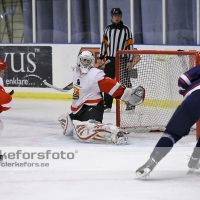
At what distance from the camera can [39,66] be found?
10109 millimetres

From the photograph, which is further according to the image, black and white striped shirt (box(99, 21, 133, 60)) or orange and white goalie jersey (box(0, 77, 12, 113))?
black and white striped shirt (box(99, 21, 133, 60))

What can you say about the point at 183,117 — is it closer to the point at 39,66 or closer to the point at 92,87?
the point at 92,87

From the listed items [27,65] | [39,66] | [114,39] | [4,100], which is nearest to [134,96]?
[4,100]

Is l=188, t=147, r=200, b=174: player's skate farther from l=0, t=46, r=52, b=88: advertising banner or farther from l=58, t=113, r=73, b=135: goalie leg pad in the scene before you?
l=0, t=46, r=52, b=88: advertising banner

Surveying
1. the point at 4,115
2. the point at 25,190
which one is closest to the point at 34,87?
the point at 4,115

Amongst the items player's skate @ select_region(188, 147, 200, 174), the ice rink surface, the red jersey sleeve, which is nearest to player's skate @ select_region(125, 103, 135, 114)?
the ice rink surface

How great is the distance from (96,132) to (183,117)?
1.61m

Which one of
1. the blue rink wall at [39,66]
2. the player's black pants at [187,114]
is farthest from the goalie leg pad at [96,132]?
the blue rink wall at [39,66]

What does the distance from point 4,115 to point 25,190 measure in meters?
3.96

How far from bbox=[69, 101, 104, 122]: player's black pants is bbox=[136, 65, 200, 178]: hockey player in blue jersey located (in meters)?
1.67

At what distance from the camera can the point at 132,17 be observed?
960 cm

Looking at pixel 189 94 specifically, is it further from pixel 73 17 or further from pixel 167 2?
pixel 73 17

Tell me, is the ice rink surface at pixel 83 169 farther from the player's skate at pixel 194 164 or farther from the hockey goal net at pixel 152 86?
the hockey goal net at pixel 152 86

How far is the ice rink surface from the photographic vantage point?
4168 mm
